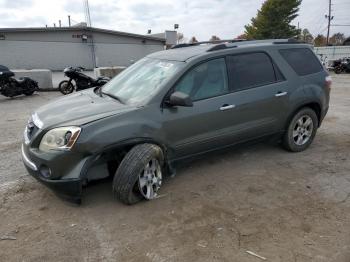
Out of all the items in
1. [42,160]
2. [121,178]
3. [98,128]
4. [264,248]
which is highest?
[98,128]

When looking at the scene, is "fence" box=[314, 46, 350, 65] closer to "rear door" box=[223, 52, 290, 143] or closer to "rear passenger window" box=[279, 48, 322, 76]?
"rear passenger window" box=[279, 48, 322, 76]

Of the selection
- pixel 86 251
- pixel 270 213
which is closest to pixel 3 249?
pixel 86 251

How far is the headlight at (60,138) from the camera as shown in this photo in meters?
3.40

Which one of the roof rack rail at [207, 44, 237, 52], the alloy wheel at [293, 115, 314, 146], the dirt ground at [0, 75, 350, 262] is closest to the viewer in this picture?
the dirt ground at [0, 75, 350, 262]

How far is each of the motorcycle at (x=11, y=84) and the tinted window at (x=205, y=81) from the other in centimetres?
962

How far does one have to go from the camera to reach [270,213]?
3.61 metres

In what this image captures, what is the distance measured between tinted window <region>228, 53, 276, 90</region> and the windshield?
2.65 feet

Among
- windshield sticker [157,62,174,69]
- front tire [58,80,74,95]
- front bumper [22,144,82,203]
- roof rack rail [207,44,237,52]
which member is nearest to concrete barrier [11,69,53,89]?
front tire [58,80,74,95]

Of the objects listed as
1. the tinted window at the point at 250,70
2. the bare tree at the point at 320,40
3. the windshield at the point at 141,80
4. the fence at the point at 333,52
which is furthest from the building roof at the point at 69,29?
the bare tree at the point at 320,40

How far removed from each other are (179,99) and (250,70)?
1.46m

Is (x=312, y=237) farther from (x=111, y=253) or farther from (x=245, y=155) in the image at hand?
(x=245, y=155)

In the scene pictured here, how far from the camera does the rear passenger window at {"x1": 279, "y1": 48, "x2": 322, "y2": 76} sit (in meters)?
5.15

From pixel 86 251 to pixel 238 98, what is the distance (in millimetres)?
2665

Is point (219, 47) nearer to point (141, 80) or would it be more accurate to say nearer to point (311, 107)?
point (141, 80)
